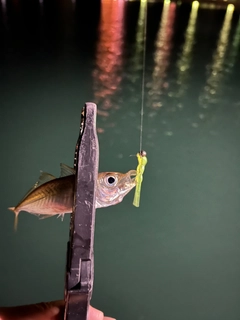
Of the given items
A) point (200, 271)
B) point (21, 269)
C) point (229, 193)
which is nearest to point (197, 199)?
point (229, 193)

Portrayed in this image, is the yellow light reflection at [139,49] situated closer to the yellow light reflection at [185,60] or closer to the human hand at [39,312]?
the yellow light reflection at [185,60]

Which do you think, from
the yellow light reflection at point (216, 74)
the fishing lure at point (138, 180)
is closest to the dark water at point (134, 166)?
the yellow light reflection at point (216, 74)

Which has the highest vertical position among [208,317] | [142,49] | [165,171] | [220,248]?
[142,49]

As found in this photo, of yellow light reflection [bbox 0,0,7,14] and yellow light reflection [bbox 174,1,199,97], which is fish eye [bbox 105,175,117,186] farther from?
yellow light reflection [bbox 0,0,7,14]

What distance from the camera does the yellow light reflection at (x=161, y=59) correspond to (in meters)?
1.96

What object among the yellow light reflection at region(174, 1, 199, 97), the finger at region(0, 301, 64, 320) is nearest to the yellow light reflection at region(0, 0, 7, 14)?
the yellow light reflection at region(174, 1, 199, 97)

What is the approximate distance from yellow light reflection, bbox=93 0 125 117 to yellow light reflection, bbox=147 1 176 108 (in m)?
0.18

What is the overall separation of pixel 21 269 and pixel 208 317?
58 cm

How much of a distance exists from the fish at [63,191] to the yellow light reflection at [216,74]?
1.33 meters

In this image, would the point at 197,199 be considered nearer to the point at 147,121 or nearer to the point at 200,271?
the point at 200,271

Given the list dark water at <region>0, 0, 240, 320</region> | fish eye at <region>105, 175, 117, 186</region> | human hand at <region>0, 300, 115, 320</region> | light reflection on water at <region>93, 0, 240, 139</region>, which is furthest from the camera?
light reflection on water at <region>93, 0, 240, 139</region>

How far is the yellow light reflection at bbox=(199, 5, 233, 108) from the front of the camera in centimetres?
194

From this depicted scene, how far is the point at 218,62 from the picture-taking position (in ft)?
7.99

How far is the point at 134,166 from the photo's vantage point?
1.45 m
